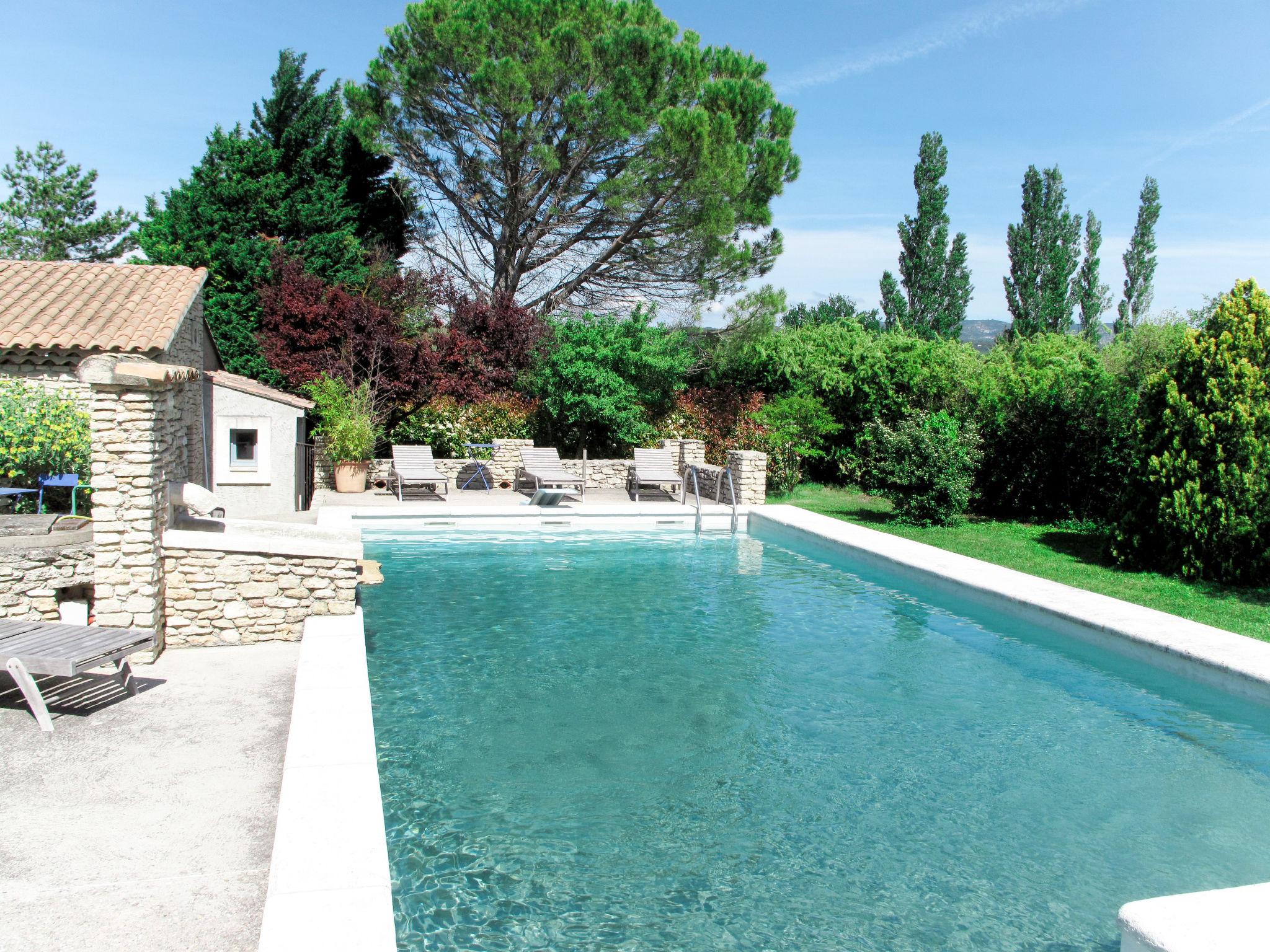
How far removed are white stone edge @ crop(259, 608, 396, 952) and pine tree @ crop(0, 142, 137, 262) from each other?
35.7 meters

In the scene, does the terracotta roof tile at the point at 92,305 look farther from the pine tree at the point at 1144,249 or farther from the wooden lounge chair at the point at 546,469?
the pine tree at the point at 1144,249

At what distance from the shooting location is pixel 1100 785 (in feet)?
16.5

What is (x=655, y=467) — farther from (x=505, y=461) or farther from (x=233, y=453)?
(x=233, y=453)

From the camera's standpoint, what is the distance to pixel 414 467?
15.0 metres

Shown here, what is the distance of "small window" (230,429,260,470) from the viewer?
13.4 m

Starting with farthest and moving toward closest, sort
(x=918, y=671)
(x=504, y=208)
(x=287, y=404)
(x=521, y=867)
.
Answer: (x=504, y=208) → (x=287, y=404) → (x=918, y=671) → (x=521, y=867)

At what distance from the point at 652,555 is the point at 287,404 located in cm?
633

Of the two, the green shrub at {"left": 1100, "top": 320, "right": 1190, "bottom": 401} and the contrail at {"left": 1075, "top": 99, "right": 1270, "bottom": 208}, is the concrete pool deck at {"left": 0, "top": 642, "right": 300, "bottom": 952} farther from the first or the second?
the contrail at {"left": 1075, "top": 99, "right": 1270, "bottom": 208}

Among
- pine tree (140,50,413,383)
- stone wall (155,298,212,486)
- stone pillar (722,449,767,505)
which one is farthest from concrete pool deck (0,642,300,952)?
pine tree (140,50,413,383)

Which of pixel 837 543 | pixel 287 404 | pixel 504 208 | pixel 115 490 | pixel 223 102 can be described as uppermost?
pixel 223 102

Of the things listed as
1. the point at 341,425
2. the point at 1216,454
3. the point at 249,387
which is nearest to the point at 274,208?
the point at 341,425

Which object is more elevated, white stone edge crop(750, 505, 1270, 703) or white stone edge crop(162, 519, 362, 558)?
white stone edge crop(162, 519, 362, 558)

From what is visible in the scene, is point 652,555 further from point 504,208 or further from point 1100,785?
point 504,208

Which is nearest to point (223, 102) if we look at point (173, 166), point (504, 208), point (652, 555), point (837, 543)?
point (173, 166)
